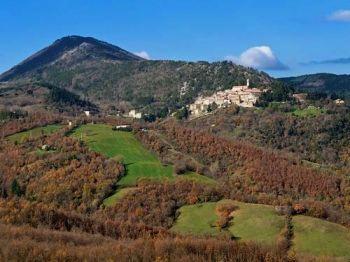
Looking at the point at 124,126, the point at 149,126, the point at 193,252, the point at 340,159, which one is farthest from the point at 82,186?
the point at 340,159

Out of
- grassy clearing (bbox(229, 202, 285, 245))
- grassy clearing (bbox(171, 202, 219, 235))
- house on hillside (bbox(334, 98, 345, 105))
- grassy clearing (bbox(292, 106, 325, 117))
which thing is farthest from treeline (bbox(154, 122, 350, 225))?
house on hillside (bbox(334, 98, 345, 105))

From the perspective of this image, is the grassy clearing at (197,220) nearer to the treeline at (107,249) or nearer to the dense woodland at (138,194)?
the dense woodland at (138,194)

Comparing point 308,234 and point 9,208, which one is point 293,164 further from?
point 9,208

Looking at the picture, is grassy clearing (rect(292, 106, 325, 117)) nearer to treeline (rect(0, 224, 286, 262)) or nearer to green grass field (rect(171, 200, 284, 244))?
green grass field (rect(171, 200, 284, 244))

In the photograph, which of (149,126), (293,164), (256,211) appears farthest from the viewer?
(149,126)

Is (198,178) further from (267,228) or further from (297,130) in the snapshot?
(297,130)

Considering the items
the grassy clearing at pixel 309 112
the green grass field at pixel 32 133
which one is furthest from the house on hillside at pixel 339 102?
the green grass field at pixel 32 133
